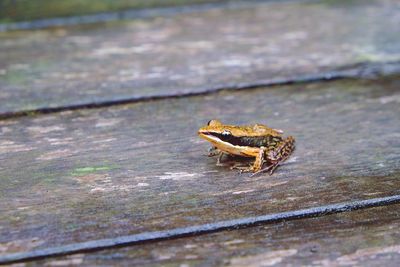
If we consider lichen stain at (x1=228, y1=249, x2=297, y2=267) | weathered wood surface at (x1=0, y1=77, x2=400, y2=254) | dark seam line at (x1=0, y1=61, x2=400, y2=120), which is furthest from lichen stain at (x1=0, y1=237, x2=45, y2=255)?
dark seam line at (x1=0, y1=61, x2=400, y2=120)

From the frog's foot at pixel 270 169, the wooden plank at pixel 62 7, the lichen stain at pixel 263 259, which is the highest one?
the wooden plank at pixel 62 7

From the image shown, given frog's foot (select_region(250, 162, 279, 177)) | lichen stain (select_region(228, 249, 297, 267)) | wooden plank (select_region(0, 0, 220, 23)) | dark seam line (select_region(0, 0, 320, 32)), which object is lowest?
lichen stain (select_region(228, 249, 297, 267))

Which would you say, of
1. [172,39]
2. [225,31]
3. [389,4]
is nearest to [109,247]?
[172,39]

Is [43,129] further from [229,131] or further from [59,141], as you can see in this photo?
[229,131]

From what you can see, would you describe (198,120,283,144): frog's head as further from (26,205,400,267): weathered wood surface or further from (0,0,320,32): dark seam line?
(0,0,320,32): dark seam line

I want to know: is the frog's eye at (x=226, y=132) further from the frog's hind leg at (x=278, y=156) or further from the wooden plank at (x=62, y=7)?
the wooden plank at (x=62, y=7)

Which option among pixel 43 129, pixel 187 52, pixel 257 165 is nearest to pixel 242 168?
pixel 257 165

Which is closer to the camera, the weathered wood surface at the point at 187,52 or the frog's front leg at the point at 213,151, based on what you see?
the frog's front leg at the point at 213,151

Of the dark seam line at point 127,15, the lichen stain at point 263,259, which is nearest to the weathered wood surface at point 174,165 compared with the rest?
the lichen stain at point 263,259
